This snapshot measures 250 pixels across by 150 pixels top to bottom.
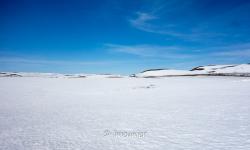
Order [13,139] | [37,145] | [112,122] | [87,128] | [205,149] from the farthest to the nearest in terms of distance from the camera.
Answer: [112,122], [87,128], [13,139], [37,145], [205,149]

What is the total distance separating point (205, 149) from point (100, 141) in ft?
8.16

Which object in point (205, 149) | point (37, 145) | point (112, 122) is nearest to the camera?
point (205, 149)

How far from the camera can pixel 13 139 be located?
5684mm

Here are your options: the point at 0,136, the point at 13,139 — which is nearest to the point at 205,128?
the point at 13,139

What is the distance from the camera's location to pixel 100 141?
541 cm

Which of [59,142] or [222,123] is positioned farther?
[222,123]

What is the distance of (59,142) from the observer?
5383mm

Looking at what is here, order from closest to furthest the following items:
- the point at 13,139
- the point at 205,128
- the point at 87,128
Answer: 1. the point at 13,139
2. the point at 205,128
3. the point at 87,128

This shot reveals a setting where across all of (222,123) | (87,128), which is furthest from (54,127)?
(222,123)

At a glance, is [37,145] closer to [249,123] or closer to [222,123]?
[222,123]

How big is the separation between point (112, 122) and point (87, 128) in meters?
1.12

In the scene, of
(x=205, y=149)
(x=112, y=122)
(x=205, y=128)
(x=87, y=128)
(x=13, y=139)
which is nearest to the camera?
(x=205, y=149)

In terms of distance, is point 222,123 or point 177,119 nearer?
point 222,123

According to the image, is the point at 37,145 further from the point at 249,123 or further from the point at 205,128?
the point at 249,123
